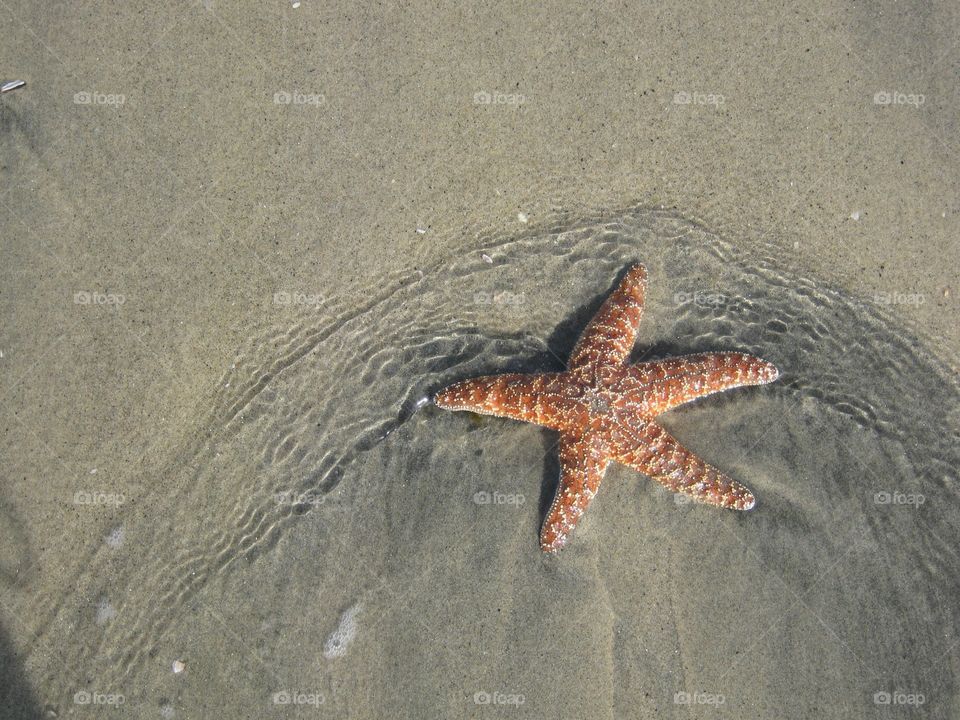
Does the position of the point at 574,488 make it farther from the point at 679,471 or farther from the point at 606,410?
the point at 679,471

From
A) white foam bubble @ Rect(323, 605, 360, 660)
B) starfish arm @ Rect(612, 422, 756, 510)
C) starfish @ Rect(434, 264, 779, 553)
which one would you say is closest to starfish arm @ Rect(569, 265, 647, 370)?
starfish @ Rect(434, 264, 779, 553)

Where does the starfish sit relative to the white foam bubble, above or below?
above

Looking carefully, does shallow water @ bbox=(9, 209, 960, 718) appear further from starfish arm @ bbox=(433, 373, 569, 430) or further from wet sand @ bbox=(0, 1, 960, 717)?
starfish arm @ bbox=(433, 373, 569, 430)

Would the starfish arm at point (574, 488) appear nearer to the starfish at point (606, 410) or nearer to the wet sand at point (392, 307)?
the starfish at point (606, 410)

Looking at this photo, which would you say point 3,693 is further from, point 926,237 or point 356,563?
point 926,237

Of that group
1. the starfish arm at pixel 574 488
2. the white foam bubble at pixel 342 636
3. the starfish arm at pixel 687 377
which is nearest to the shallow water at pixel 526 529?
the white foam bubble at pixel 342 636

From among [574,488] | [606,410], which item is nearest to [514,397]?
[606,410]

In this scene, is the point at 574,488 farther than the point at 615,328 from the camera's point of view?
No
